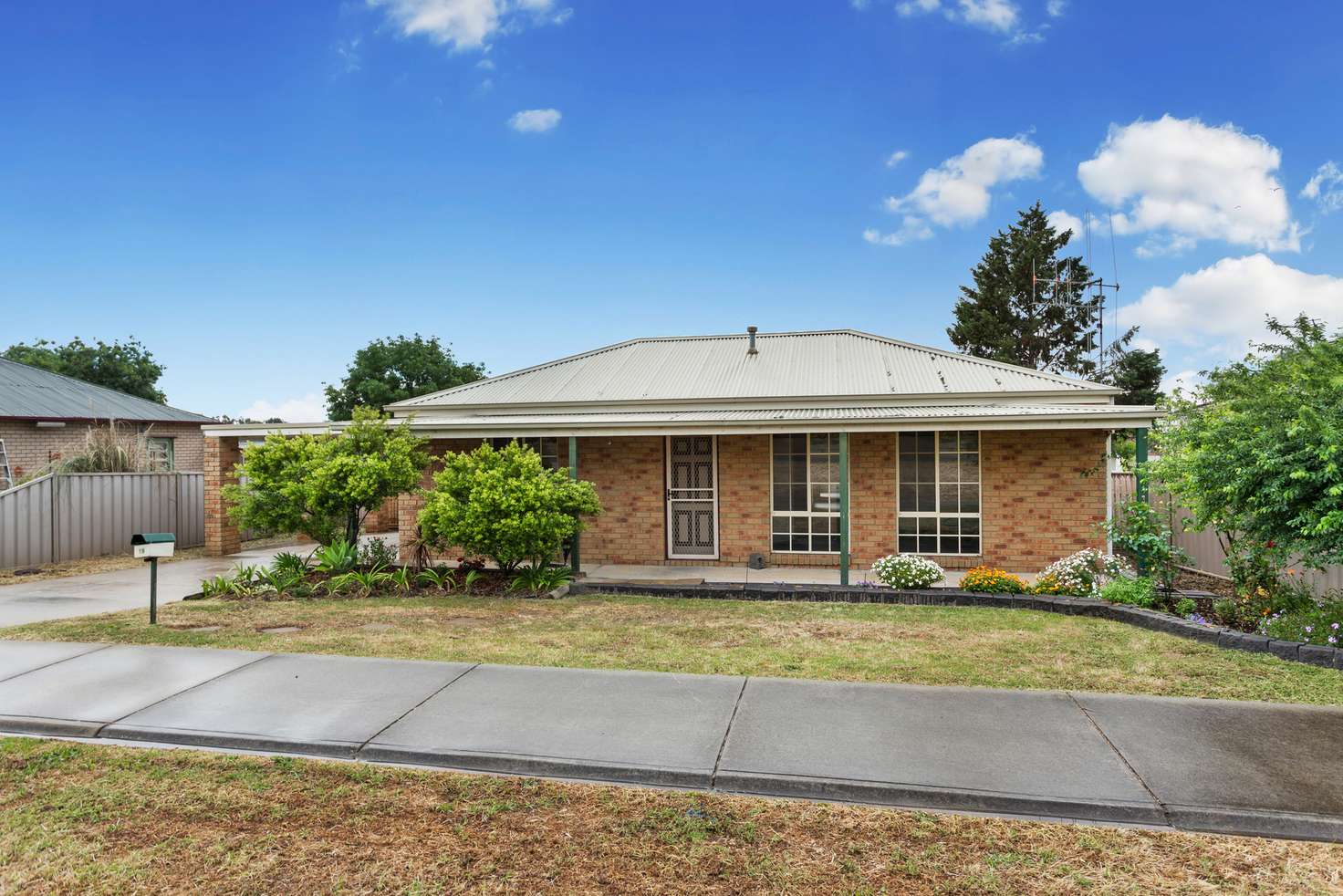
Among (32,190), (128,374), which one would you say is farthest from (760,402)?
(128,374)

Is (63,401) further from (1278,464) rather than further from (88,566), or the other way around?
(1278,464)

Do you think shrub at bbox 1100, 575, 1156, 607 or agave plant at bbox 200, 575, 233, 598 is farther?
agave plant at bbox 200, 575, 233, 598

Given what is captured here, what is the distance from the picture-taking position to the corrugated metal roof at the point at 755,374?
1288cm

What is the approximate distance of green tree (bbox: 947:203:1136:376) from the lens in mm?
36906

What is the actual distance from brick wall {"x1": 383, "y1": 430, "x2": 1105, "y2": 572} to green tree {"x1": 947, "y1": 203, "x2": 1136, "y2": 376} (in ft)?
89.8

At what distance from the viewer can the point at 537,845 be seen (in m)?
3.19

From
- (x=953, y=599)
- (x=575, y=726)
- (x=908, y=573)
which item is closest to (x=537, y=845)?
(x=575, y=726)

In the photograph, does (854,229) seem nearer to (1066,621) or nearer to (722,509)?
(722,509)

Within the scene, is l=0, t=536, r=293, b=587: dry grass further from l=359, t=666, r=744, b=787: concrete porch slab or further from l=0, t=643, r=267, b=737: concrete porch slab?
l=359, t=666, r=744, b=787: concrete porch slab

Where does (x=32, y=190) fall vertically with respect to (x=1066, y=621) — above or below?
above

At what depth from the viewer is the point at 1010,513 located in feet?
37.3

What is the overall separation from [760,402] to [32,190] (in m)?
20.6

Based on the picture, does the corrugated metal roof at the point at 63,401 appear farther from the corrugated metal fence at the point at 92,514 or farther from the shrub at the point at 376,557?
the shrub at the point at 376,557

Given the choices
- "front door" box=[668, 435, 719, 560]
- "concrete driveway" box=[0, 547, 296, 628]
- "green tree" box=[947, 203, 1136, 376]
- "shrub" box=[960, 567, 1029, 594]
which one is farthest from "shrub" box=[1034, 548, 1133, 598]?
"green tree" box=[947, 203, 1136, 376]
